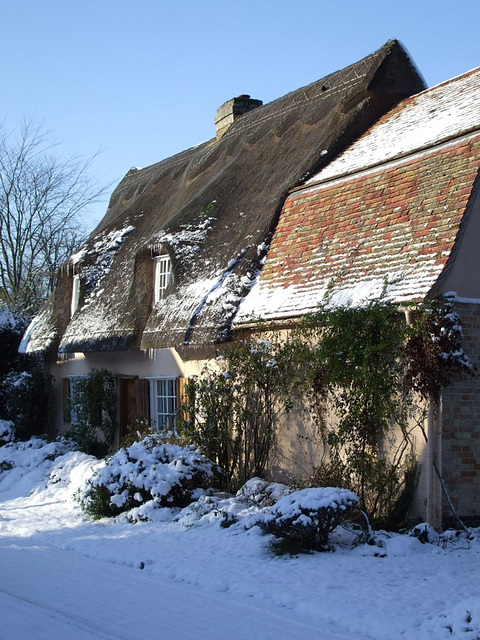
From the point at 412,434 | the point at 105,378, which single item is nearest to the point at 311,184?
the point at 412,434

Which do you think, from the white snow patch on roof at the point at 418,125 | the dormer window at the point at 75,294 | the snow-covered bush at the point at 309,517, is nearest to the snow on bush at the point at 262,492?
the snow-covered bush at the point at 309,517

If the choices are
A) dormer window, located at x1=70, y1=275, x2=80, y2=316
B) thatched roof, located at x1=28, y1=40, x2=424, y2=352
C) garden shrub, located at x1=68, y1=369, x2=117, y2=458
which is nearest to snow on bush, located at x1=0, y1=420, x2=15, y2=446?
garden shrub, located at x1=68, y1=369, x2=117, y2=458

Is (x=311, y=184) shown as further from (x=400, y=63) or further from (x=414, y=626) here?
(x=414, y=626)

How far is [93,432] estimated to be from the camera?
16.2 m

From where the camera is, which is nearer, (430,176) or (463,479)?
(463,479)

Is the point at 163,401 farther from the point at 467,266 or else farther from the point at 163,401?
the point at 467,266

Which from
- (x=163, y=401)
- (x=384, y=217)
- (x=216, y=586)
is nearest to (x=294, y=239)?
(x=384, y=217)

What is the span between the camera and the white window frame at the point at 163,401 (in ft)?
45.9

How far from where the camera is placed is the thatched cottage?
362 inches

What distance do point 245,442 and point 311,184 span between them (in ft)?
14.5

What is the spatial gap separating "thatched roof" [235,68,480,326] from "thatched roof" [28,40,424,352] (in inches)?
26.1

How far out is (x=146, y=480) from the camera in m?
10.2

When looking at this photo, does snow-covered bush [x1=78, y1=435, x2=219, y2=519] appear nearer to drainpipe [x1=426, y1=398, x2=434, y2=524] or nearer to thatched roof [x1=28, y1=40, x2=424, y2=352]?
thatched roof [x1=28, y1=40, x2=424, y2=352]

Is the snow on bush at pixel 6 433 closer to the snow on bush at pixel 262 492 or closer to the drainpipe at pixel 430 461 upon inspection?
the snow on bush at pixel 262 492
